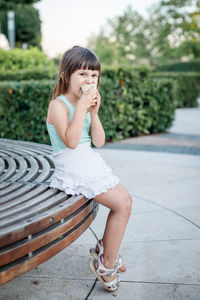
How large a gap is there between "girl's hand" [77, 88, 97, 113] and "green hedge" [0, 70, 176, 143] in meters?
4.59

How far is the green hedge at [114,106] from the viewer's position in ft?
22.0

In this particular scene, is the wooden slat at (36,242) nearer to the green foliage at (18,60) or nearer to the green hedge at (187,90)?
the green foliage at (18,60)

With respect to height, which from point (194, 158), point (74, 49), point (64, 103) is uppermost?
point (74, 49)

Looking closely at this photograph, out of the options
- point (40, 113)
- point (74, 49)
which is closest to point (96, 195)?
point (74, 49)

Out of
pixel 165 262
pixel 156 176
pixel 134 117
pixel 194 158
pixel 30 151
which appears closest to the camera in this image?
pixel 165 262

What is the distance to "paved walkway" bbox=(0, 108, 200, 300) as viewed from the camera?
7.72 ft

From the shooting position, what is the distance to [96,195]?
224 centimetres

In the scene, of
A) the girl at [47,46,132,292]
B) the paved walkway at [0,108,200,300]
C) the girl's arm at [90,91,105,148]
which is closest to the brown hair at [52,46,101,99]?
the girl at [47,46,132,292]

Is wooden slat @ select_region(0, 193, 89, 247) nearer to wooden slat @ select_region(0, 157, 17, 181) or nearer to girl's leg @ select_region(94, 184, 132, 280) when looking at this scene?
girl's leg @ select_region(94, 184, 132, 280)

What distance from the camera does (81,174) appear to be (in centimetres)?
226

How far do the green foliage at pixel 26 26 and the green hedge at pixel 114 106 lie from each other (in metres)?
23.8

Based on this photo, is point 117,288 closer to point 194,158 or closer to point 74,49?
point 74,49

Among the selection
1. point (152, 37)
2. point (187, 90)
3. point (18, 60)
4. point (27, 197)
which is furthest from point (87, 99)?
point (152, 37)

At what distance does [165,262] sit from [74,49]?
1.63m
